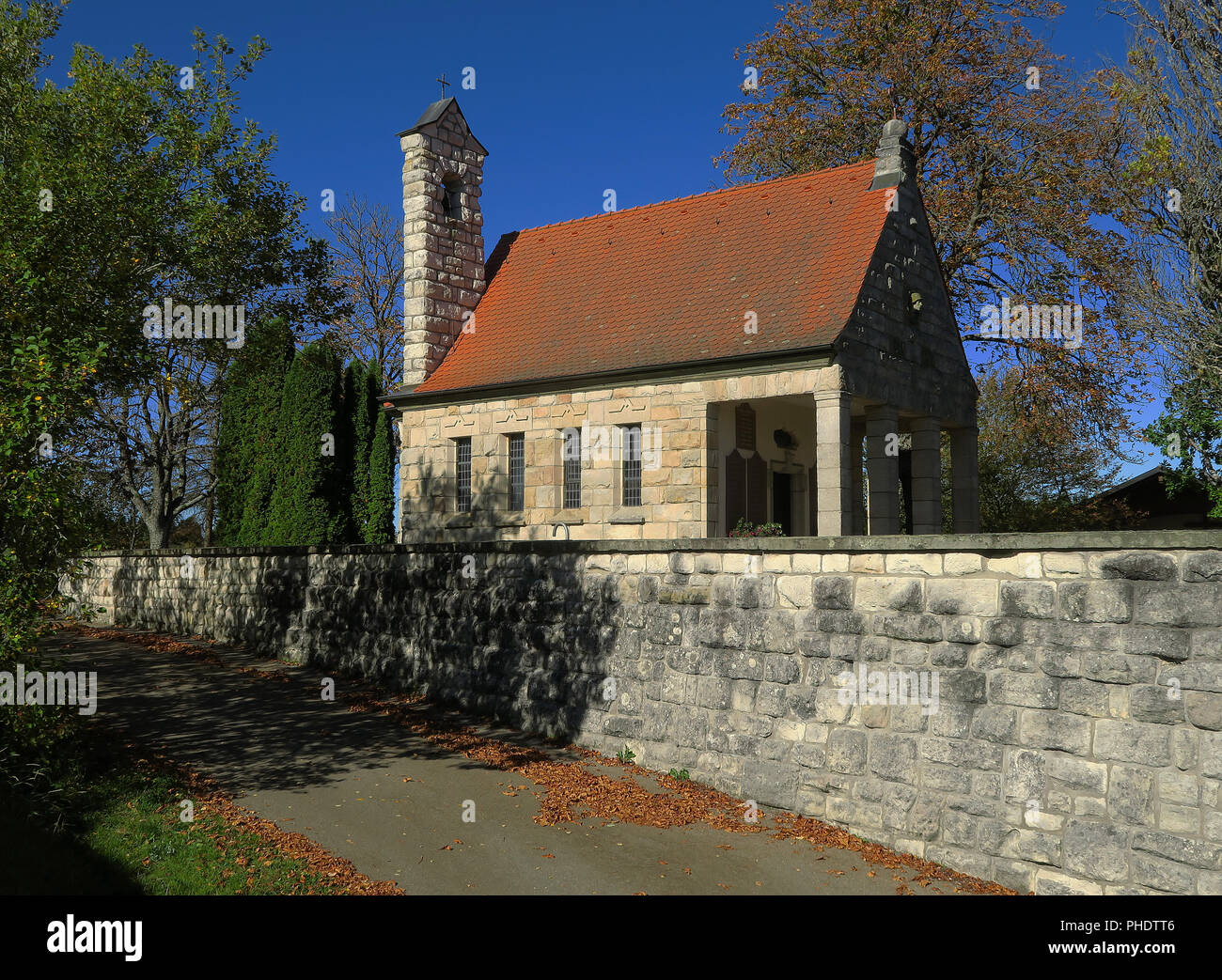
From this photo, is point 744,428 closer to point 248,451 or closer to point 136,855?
point 136,855

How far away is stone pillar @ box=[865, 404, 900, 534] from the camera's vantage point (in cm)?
1639

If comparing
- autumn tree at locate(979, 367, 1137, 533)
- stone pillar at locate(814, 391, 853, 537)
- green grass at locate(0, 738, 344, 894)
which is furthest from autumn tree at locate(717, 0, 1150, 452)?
green grass at locate(0, 738, 344, 894)

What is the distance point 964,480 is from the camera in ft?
64.2

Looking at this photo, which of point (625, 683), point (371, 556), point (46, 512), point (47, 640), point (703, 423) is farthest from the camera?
point (47, 640)

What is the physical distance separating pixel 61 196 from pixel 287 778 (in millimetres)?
7243

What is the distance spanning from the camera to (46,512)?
7602 millimetres

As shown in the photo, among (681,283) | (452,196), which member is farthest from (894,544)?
(452,196)

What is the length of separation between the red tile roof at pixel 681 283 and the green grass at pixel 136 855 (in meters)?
10.8

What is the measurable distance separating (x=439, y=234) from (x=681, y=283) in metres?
6.27

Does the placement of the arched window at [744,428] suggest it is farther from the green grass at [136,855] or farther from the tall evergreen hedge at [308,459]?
the green grass at [136,855]

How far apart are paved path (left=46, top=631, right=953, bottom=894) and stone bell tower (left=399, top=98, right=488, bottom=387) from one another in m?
10.5

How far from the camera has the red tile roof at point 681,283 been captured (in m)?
16.3
